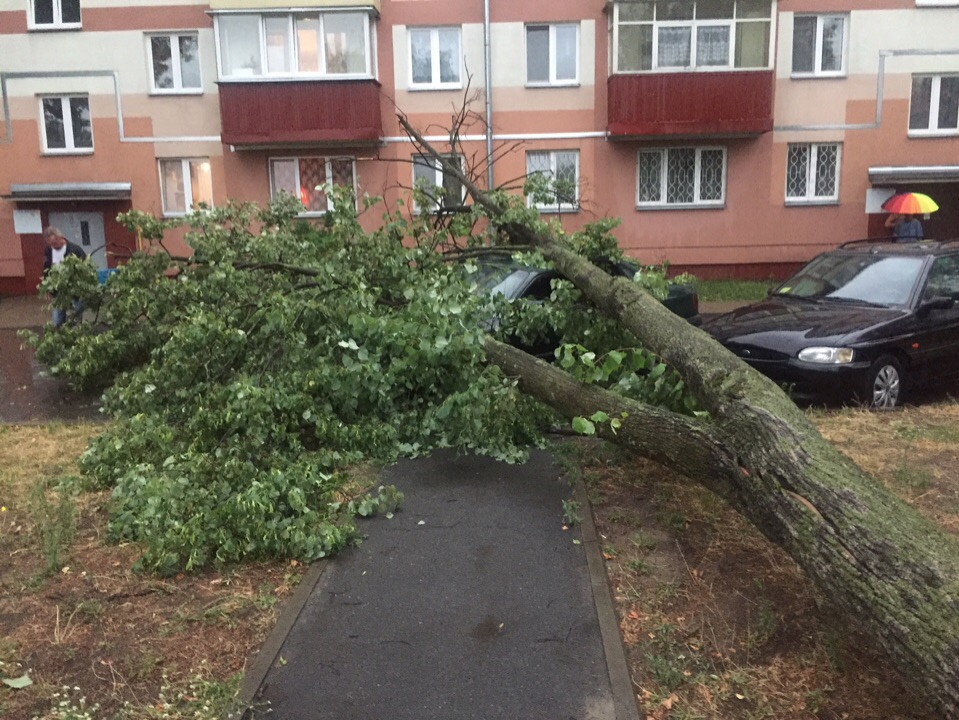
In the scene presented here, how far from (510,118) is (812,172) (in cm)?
687

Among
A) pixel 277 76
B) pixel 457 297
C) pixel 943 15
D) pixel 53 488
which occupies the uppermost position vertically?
pixel 943 15

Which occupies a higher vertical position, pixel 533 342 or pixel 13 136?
pixel 13 136

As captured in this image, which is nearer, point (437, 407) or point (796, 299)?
point (437, 407)

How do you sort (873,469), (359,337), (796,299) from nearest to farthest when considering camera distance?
(873,469) → (359,337) → (796,299)

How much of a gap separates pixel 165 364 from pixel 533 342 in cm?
301

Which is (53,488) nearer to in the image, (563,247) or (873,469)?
(563,247)

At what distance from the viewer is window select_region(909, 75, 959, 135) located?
18328 mm

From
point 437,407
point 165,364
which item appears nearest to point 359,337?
point 437,407

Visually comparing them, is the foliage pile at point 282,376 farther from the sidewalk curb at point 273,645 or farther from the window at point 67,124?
the window at point 67,124

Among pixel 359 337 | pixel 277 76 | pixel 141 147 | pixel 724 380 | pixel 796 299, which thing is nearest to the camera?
pixel 724 380

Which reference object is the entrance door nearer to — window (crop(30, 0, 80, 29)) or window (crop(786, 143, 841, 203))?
window (crop(30, 0, 80, 29))

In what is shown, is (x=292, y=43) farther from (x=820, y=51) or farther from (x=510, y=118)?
(x=820, y=51)

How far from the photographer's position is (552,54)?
18375 millimetres

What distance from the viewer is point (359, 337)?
613cm
